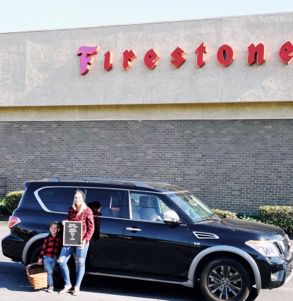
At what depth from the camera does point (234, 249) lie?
784 cm

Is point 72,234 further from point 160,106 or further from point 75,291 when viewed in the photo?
point 160,106

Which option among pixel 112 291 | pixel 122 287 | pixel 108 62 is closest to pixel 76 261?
pixel 112 291

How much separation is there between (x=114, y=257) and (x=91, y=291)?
0.69 metres

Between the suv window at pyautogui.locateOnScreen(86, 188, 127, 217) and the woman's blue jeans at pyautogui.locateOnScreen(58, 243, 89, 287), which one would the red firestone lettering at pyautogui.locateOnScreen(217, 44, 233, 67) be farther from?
the woman's blue jeans at pyautogui.locateOnScreen(58, 243, 89, 287)

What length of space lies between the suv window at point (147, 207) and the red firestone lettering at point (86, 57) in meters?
10.5

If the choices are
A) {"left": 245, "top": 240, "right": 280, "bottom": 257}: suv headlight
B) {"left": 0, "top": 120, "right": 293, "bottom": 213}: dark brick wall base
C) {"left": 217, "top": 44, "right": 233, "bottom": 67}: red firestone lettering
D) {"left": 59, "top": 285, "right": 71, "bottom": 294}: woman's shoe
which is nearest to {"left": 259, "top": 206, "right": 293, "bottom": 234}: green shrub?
{"left": 0, "top": 120, "right": 293, "bottom": 213}: dark brick wall base

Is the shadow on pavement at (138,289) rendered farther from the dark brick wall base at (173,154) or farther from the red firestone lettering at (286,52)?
the red firestone lettering at (286,52)

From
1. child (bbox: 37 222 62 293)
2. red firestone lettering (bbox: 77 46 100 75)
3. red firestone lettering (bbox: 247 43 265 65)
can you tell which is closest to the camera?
child (bbox: 37 222 62 293)

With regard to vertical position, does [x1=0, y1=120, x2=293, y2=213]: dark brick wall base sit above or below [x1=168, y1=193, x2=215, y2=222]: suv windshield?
above

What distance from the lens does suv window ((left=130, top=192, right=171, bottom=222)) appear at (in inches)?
333

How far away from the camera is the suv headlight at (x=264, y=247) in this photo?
7.83m

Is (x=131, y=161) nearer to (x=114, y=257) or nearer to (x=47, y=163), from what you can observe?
(x=47, y=163)

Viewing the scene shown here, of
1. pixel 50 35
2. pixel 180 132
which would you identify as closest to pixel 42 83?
pixel 50 35

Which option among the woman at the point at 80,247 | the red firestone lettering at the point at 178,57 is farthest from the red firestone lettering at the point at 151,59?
the woman at the point at 80,247
